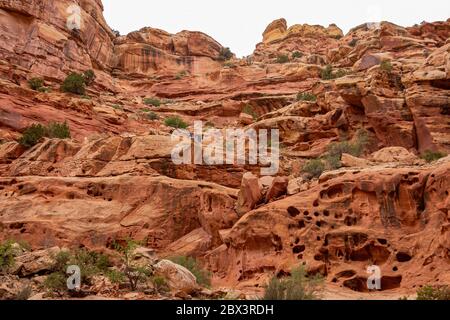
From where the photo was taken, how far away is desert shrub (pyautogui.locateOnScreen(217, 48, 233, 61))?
67.0m

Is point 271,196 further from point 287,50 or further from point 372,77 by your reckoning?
point 287,50

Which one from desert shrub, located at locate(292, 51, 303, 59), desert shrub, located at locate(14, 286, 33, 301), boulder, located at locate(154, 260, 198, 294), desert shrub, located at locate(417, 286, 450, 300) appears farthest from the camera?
desert shrub, located at locate(292, 51, 303, 59)

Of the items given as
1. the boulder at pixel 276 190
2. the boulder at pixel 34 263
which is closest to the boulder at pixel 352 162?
the boulder at pixel 276 190

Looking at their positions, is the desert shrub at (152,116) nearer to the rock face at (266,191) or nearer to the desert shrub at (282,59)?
the rock face at (266,191)

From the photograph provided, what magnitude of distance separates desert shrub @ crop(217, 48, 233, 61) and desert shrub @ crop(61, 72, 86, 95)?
90.3ft

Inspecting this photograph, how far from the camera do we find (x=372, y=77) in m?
24.4

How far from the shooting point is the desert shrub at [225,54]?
220 ft

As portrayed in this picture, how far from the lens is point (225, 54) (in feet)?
223

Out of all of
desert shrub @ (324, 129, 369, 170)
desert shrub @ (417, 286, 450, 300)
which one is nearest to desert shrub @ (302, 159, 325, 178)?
desert shrub @ (324, 129, 369, 170)

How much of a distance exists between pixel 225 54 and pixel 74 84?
98.2 ft

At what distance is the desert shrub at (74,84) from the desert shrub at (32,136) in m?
16.6

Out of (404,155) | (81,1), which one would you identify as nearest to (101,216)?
(404,155)

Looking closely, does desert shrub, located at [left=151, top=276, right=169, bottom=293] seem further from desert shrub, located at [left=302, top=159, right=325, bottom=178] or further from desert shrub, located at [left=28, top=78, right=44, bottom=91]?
desert shrub, located at [left=28, top=78, right=44, bottom=91]

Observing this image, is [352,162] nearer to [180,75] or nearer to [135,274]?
[135,274]
